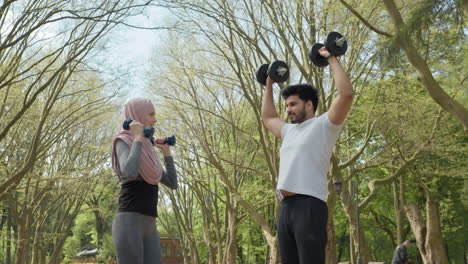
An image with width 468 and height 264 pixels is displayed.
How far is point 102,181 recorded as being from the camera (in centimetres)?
2342

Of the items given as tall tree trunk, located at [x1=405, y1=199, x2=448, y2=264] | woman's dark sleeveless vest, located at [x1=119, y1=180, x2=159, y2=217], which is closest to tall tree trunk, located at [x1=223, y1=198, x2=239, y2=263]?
tall tree trunk, located at [x1=405, y1=199, x2=448, y2=264]

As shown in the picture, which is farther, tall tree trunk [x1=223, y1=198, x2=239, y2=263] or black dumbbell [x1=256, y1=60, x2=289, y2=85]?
tall tree trunk [x1=223, y1=198, x2=239, y2=263]

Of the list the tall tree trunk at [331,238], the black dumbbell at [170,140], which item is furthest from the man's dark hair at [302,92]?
the tall tree trunk at [331,238]

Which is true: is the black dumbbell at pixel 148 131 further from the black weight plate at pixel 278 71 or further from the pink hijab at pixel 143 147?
the black weight plate at pixel 278 71

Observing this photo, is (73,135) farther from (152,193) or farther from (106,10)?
(152,193)

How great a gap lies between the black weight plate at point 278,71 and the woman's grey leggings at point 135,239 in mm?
1252

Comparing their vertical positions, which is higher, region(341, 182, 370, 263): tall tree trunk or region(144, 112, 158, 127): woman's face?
region(341, 182, 370, 263): tall tree trunk

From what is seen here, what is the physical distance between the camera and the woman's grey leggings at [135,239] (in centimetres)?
332

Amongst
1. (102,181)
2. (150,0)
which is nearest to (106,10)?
(150,0)

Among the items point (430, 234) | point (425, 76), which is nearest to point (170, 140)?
point (425, 76)

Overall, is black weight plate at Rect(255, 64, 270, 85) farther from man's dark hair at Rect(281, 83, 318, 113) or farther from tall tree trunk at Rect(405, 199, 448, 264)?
tall tree trunk at Rect(405, 199, 448, 264)

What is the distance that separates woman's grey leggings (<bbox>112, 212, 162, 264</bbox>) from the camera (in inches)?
131

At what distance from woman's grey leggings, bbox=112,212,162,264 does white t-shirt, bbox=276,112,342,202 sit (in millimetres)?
844

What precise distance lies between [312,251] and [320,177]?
17.5 inches
